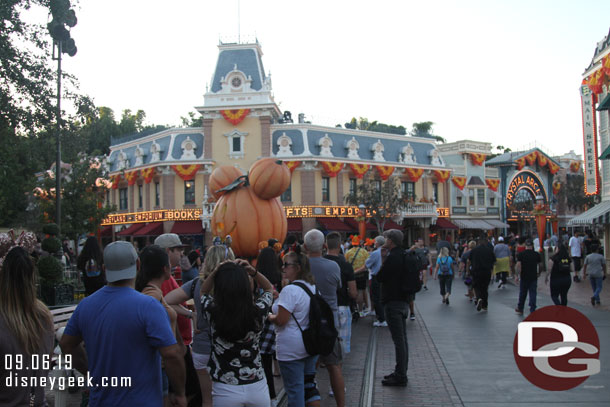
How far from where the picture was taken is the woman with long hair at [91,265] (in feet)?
27.0

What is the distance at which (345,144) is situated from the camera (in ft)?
121

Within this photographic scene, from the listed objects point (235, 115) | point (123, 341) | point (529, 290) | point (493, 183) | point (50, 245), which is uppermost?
point (235, 115)

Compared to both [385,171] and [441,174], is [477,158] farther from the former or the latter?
[385,171]

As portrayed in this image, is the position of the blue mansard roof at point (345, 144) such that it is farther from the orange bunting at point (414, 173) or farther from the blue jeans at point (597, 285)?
the blue jeans at point (597, 285)

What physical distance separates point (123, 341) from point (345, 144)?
34.0 meters

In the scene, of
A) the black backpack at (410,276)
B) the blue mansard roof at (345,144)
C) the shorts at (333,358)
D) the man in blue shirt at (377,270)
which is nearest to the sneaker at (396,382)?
the black backpack at (410,276)

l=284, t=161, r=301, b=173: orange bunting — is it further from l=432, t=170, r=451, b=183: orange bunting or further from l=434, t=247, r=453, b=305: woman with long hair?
l=434, t=247, r=453, b=305: woman with long hair

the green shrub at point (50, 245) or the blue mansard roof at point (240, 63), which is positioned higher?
the blue mansard roof at point (240, 63)

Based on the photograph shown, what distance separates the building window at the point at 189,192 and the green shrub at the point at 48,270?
26016 millimetres

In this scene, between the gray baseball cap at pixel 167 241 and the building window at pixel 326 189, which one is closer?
the gray baseball cap at pixel 167 241

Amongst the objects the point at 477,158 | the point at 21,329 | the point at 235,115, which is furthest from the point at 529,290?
the point at 477,158

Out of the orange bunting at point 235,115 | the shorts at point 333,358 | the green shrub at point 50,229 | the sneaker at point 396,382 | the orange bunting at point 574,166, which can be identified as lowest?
the sneaker at point 396,382

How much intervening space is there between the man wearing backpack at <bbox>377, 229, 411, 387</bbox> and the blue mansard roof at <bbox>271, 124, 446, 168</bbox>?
27738 mm

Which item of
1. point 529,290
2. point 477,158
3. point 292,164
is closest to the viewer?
point 529,290
